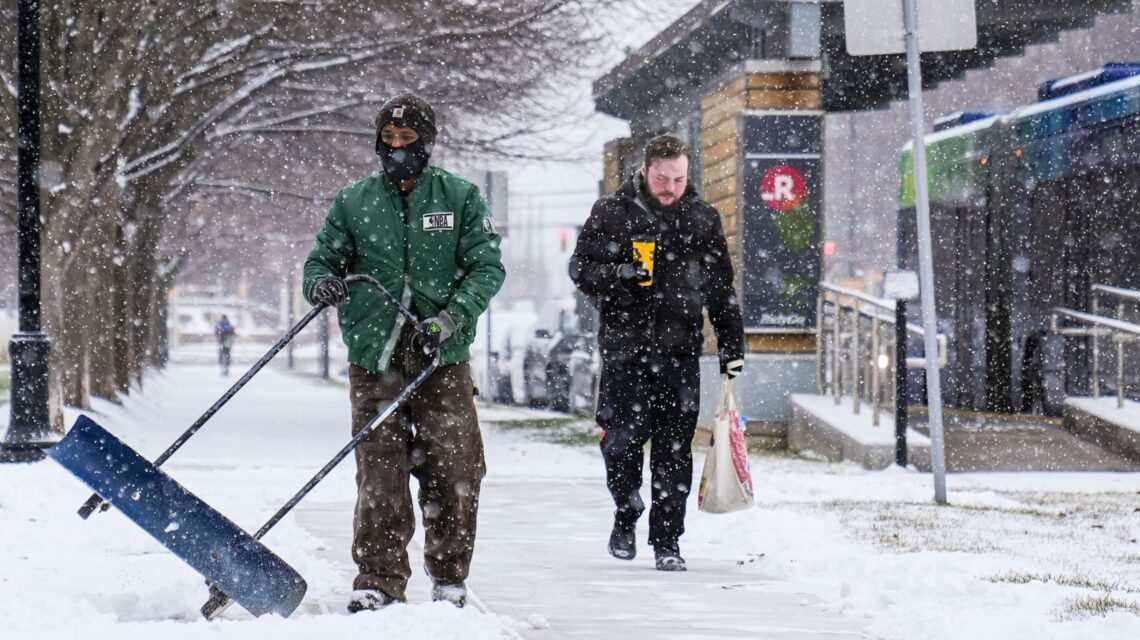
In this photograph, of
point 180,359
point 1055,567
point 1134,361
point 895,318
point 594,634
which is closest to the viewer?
point 594,634

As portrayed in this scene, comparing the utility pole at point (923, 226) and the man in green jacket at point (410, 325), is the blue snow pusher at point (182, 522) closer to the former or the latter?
the man in green jacket at point (410, 325)

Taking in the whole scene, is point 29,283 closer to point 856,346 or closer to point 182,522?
point 856,346

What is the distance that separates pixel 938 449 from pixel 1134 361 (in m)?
5.10

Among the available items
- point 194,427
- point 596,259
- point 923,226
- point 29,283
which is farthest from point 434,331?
point 29,283

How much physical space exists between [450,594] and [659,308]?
6.01 feet

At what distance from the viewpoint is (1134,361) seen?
50.2ft

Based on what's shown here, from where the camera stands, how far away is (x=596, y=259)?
25.3 ft

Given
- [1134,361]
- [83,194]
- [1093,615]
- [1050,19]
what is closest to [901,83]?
[1050,19]

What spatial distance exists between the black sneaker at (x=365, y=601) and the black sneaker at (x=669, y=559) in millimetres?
1934

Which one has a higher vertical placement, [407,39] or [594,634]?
[407,39]

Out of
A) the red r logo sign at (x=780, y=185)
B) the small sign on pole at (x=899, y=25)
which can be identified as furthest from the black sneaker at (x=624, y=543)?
the red r logo sign at (x=780, y=185)

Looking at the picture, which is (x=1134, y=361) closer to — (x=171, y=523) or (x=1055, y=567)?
(x=1055, y=567)

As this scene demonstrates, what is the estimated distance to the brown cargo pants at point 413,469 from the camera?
6234mm

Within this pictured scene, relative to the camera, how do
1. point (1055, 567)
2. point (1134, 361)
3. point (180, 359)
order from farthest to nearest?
1. point (180, 359)
2. point (1134, 361)
3. point (1055, 567)
